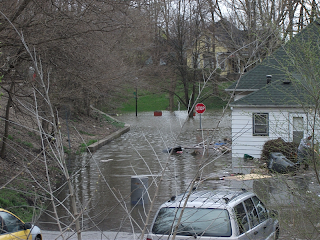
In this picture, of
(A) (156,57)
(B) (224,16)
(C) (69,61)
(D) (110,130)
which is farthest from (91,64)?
(A) (156,57)

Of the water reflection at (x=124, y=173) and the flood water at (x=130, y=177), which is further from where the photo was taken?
the water reflection at (x=124, y=173)

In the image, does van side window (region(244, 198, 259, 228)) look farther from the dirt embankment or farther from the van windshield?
the dirt embankment

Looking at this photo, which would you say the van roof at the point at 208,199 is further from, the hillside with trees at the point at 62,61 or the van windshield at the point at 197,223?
the hillside with trees at the point at 62,61

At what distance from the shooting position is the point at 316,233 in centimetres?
437

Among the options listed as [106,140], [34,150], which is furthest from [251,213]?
[106,140]

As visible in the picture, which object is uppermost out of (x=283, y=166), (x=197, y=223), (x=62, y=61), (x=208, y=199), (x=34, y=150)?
(x=62, y=61)

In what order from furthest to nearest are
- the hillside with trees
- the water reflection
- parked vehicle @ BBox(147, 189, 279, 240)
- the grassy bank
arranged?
the grassy bank
the water reflection
parked vehicle @ BBox(147, 189, 279, 240)
the hillside with trees

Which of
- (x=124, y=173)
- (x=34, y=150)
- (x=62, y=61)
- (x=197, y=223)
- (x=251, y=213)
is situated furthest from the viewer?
(x=34, y=150)

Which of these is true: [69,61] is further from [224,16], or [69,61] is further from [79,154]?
[224,16]

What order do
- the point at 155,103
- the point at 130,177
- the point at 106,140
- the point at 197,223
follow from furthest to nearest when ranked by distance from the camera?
the point at 155,103
the point at 106,140
the point at 130,177
the point at 197,223

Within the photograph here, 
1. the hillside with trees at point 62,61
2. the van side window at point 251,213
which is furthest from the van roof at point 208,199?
the hillside with trees at point 62,61

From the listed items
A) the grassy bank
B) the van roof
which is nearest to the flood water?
the van roof

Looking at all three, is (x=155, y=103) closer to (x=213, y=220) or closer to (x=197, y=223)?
(x=197, y=223)

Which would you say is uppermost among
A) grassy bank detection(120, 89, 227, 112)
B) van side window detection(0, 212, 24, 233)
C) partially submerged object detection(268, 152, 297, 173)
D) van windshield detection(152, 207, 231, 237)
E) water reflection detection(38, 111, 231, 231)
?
grassy bank detection(120, 89, 227, 112)
